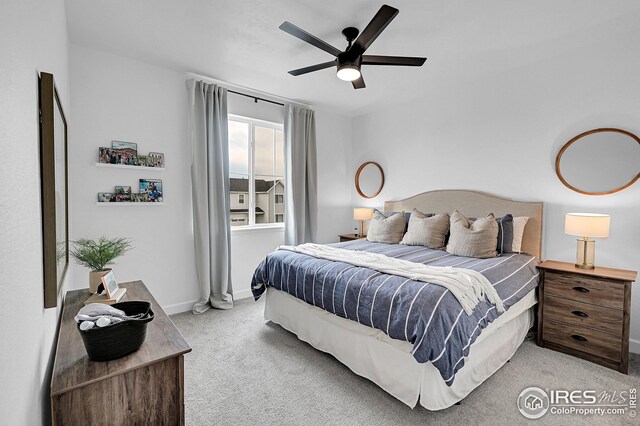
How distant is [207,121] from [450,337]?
3246 mm

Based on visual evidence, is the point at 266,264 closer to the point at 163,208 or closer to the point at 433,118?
the point at 163,208

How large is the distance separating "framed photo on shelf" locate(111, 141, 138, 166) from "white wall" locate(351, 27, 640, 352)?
3365 mm

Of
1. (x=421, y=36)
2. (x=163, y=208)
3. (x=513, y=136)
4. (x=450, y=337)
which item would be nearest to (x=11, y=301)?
(x=450, y=337)

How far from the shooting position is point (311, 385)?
86.3 inches

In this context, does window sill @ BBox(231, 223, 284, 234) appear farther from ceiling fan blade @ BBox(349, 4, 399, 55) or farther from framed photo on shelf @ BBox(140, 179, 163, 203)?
ceiling fan blade @ BBox(349, 4, 399, 55)

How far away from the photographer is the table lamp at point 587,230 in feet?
8.20

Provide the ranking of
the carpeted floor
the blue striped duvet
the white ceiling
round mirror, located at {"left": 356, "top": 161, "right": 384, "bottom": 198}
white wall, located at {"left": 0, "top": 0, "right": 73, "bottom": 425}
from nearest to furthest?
white wall, located at {"left": 0, "top": 0, "right": 73, "bottom": 425} < the blue striped duvet < the carpeted floor < the white ceiling < round mirror, located at {"left": 356, "top": 161, "right": 384, "bottom": 198}

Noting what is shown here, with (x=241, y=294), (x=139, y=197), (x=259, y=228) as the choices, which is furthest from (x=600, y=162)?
(x=139, y=197)

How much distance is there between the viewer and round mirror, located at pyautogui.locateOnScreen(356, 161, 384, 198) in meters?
4.85

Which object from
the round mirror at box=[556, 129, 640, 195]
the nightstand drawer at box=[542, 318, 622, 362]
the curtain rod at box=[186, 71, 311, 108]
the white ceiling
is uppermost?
the white ceiling

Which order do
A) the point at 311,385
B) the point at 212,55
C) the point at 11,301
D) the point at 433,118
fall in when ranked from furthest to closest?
the point at 433,118 < the point at 212,55 < the point at 311,385 < the point at 11,301

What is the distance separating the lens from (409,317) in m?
1.83

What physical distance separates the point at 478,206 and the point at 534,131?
954 millimetres

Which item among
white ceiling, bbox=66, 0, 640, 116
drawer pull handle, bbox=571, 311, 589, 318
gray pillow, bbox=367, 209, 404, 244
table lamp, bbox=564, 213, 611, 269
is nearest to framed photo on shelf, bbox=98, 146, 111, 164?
white ceiling, bbox=66, 0, 640, 116
